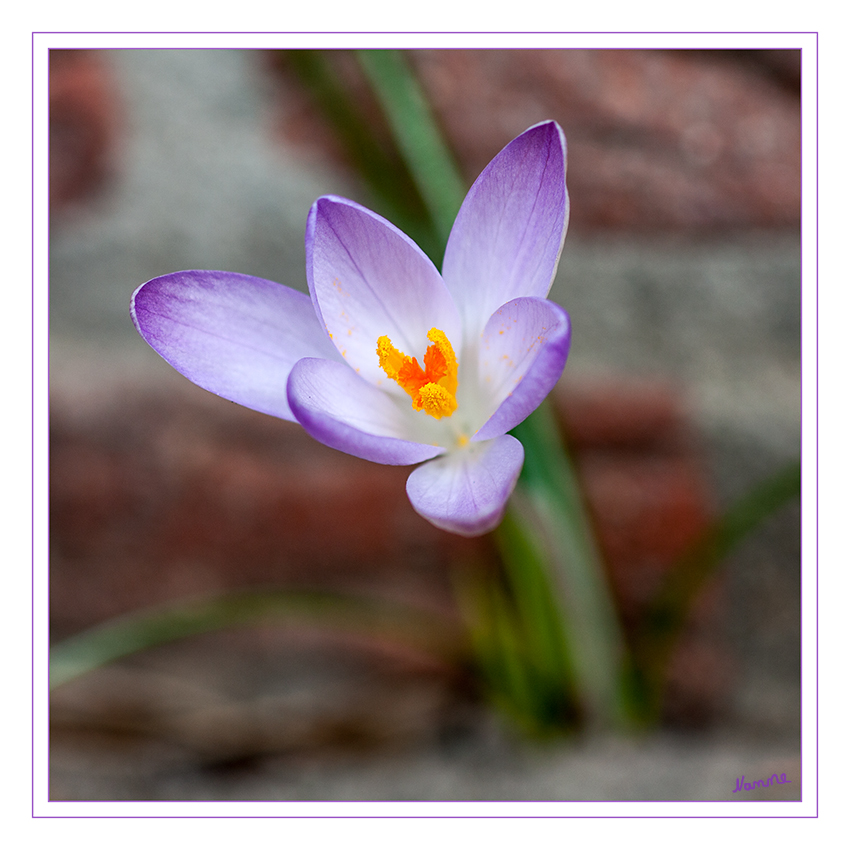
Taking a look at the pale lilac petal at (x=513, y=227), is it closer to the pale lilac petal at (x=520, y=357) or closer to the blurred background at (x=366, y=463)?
the pale lilac petal at (x=520, y=357)

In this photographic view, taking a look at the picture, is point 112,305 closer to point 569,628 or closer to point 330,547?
point 330,547

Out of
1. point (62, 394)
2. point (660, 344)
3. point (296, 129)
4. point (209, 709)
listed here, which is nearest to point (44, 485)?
point (62, 394)

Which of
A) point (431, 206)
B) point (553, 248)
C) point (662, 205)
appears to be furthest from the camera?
point (662, 205)

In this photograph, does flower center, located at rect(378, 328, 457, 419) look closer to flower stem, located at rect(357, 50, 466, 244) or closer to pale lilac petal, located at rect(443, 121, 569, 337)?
pale lilac petal, located at rect(443, 121, 569, 337)
